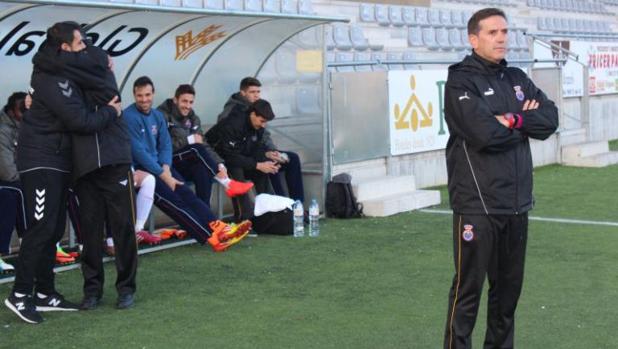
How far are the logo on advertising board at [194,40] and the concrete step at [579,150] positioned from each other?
772 centimetres

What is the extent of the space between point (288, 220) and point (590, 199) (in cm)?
418

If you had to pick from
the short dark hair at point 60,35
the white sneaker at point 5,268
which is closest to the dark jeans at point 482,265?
the short dark hair at point 60,35

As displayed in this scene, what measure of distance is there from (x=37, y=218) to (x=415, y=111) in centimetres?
721

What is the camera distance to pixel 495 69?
478 centimetres

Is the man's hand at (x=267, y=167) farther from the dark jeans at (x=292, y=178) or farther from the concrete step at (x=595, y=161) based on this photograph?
the concrete step at (x=595, y=161)

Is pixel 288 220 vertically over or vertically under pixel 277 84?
under

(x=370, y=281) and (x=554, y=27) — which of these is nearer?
(x=370, y=281)

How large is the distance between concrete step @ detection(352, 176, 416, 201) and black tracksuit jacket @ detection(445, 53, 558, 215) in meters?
5.99

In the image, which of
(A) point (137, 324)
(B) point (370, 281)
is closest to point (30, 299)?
(A) point (137, 324)

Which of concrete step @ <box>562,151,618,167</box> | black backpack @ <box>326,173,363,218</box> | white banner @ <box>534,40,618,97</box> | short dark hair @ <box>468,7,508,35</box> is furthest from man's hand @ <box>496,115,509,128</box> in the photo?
white banner @ <box>534,40,618,97</box>

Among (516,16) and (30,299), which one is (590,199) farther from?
(516,16)

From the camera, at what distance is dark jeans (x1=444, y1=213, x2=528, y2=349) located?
468cm

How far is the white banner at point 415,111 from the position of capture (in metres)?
12.3

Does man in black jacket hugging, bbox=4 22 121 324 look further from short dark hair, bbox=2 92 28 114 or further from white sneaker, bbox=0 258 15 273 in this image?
short dark hair, bbox=2 92 28 114
